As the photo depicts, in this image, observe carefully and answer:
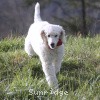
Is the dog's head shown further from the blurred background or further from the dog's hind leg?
the blurred background

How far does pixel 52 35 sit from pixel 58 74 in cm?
65

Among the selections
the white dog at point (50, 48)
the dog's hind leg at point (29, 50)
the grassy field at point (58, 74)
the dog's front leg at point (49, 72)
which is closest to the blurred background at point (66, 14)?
the grassy field at point (58, 74)

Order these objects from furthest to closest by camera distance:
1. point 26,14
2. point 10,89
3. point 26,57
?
point 26,14 → point 26,57 → point 10,89

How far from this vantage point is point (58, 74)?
5.85m

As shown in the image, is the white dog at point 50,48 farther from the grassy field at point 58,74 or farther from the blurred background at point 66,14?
the blurred background at point 66,14

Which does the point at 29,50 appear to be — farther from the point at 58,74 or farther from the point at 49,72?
the point at 49,72

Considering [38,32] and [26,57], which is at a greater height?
[38,32]

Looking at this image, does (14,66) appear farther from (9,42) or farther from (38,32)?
(9,42)

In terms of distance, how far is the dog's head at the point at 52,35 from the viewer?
5.37m

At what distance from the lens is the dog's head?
5371 mm

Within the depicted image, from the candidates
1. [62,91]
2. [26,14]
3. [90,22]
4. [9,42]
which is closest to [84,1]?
[90,22]

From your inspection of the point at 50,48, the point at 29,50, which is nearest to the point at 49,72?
the point at 50,48

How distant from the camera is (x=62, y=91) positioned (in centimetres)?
505

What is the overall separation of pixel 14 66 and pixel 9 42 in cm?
161
